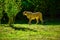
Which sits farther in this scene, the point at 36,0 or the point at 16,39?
the point at 36,0

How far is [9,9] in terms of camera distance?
14.9 metres

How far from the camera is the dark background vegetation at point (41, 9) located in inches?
846

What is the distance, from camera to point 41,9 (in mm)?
22109

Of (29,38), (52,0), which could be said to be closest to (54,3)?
(52,0)

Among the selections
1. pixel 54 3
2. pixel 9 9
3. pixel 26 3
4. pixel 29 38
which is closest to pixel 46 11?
pixel 54 3

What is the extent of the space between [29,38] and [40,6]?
11.2m

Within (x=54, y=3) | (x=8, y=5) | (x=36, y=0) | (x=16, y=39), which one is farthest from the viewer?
(x=54, y=3)

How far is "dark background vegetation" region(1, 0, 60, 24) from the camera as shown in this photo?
21.5 metres

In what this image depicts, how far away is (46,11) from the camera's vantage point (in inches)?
917

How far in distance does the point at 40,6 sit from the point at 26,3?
1359 mm

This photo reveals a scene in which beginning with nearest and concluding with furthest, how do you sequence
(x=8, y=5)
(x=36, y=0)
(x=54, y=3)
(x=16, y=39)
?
1. (x=16, y=39)
2. (x=8, y=5)
3. (x=36, y=0)
4. (x=54, y=3)

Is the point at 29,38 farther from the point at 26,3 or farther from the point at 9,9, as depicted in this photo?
the point at 26,3

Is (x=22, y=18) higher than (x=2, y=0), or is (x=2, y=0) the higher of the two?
(x=2, y=0)

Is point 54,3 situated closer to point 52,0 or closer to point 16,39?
point 52,0
